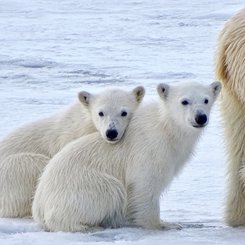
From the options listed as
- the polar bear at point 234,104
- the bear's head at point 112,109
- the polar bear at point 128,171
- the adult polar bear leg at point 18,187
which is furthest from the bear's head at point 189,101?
the adult polar bear leg at point 18,187

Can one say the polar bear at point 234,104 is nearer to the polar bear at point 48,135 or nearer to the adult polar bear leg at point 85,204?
the polar bear at point 48,135

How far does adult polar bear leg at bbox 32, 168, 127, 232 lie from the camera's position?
14.5ft

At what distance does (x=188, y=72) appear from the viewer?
11609mm

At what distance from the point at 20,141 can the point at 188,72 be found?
6620mm

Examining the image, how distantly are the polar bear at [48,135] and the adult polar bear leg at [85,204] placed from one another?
26 cm

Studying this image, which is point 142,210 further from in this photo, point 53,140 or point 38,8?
point 38,8

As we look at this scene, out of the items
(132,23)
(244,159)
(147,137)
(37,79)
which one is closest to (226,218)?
(244,159)

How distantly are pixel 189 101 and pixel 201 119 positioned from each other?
5.6 inches

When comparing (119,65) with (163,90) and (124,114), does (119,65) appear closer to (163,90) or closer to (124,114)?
(124,114)

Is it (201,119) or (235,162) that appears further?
(235,162)

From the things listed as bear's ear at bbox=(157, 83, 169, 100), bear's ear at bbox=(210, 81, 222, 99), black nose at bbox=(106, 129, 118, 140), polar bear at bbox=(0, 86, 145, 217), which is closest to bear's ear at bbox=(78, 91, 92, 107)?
polar bear at bbox=(0, 86, 145, 217)

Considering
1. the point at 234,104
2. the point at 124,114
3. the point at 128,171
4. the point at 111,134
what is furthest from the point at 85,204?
the point at 234,104

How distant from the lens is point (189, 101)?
447 centimetres

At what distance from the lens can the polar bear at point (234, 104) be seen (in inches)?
182
